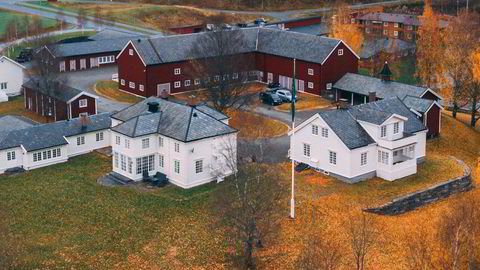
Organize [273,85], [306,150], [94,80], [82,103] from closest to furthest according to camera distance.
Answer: [306,150] < [82,103] < [273,85] < [94,80]

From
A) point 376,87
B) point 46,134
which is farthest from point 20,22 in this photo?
point 376,87

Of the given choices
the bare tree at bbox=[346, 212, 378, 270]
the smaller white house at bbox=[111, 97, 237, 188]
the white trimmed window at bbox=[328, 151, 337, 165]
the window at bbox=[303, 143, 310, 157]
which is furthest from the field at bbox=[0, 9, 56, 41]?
the bare tree at bbox=[346, 212, 378, 270]

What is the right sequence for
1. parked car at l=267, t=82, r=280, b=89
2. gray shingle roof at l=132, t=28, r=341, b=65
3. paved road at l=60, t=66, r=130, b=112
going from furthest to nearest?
1. parked car at l=267, t=82, r=280, b=89
2. gray shingle roof at l=132, t=28, r=341, b=65
3. paved road at l=60, t=66, r=130, b=112

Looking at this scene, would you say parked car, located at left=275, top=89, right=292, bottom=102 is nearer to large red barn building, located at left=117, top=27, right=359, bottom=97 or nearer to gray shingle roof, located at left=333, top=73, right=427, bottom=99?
large red barn building, located at left=117, top=27, right=359, bottom=97

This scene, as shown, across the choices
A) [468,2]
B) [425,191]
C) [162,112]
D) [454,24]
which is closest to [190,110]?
[162,112]

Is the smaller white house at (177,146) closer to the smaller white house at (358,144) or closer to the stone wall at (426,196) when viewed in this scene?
the smaller white house at (358,144)

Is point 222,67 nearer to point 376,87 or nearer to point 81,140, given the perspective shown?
point 376,87

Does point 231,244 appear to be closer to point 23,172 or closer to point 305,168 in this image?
point 305,168
